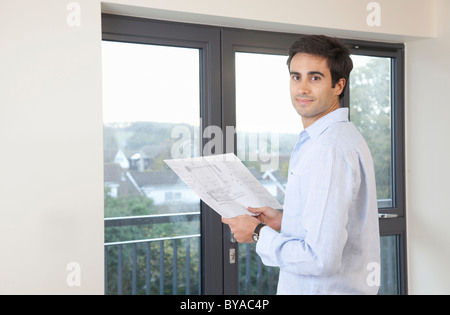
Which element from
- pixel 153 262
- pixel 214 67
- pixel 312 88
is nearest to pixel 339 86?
pixel 312 88

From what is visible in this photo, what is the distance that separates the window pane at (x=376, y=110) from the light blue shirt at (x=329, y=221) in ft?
5.26

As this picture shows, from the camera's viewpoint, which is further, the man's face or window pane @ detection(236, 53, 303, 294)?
window pane @ detection(236, 53, 303, 294)

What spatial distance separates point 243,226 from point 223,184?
0.45 ft

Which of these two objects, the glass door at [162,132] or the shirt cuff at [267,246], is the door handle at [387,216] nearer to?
the glass door at [162,132]

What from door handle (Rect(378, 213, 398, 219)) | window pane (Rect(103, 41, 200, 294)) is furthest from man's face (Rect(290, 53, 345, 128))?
door handle (Rect(378, 213, 398, 219))

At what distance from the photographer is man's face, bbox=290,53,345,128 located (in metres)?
1.42

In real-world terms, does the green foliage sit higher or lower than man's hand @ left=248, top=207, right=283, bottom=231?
lower

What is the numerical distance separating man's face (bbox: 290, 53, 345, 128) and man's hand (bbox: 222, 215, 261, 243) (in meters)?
0.35

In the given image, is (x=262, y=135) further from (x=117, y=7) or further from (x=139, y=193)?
(x=117, y=7)

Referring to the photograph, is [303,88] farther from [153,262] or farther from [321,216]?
[153,262]

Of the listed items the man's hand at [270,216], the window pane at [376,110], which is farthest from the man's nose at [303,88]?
the window pane at [376,110]

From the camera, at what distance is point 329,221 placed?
117 cm

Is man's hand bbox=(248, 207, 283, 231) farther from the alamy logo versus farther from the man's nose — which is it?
the alamy logo
